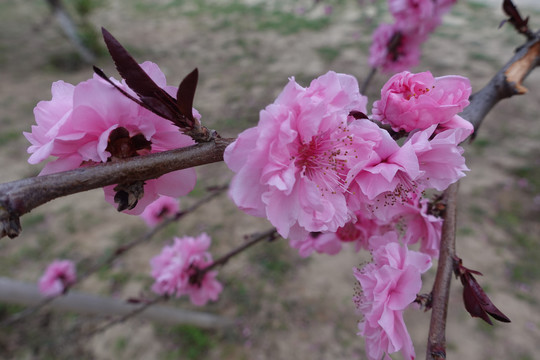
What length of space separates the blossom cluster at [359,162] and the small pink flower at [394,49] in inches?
68.6

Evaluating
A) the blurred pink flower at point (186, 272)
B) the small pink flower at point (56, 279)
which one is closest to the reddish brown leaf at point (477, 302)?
the blurred pink flower at point (186, 272)

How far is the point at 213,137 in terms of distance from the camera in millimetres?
618

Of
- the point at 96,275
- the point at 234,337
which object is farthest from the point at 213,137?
the point at 96,275

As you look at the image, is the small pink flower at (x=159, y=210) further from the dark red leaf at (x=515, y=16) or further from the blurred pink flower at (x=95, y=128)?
the dark red leaf at (x=515, y=16)

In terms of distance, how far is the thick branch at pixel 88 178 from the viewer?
19.2 inches

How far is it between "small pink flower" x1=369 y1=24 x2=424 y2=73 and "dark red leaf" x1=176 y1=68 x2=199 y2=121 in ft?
6.38

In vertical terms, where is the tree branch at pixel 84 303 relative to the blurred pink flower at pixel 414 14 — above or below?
below

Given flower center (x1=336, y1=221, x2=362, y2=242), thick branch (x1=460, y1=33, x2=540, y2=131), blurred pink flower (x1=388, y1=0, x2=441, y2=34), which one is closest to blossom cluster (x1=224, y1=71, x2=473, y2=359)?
flower center (x1=336, y1=221, x2=362, y2=242)

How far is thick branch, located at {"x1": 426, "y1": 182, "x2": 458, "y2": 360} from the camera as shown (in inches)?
26.5

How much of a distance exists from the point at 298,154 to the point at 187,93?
23 cm

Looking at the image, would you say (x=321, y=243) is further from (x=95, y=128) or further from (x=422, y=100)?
(x=95, y=128)

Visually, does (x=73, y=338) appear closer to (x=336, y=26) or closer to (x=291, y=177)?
(x=291, y=177)

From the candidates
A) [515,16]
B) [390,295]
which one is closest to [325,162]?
[390,295]

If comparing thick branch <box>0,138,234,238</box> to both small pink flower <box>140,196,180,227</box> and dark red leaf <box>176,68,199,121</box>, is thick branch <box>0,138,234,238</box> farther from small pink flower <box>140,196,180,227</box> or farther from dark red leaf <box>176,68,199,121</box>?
small pink flower <box>140,196,180,227</box>
